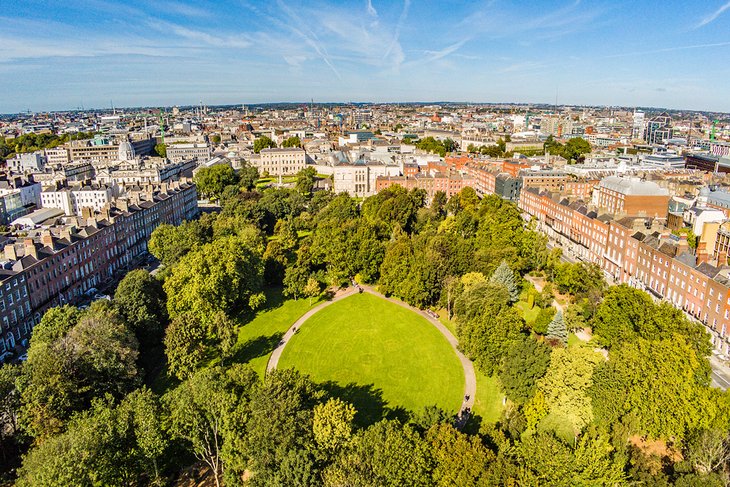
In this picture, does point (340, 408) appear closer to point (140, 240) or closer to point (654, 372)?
point (654, 372)

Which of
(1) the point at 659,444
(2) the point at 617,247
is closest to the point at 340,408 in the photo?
(1) the point at 659,444

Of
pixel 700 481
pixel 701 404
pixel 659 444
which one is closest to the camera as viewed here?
pixel 700 481

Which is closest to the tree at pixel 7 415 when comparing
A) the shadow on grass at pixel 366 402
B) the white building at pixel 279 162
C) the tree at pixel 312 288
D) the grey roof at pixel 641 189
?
the shadow on grass at pixel 366 402

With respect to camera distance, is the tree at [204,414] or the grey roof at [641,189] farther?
the grey roof at [641,189]

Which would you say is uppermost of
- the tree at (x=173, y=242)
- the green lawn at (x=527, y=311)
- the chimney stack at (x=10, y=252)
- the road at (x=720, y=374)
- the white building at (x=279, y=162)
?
the white building at (x=279, y=162)

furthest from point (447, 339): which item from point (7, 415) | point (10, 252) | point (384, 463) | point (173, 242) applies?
point (10, 252)

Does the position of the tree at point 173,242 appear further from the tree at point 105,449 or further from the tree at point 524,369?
the tree at point 524,369

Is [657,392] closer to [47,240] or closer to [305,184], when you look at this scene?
[47,240]
